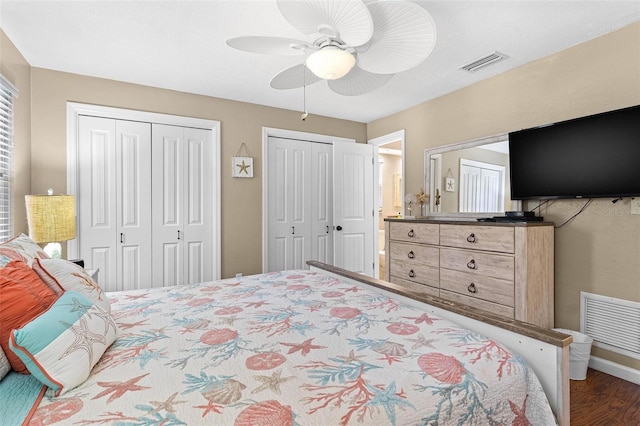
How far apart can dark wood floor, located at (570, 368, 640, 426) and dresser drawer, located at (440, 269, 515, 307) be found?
660mm

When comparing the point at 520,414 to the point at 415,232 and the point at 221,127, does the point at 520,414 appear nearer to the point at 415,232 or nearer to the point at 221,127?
the point at 415,232

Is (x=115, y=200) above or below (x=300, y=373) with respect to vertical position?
above

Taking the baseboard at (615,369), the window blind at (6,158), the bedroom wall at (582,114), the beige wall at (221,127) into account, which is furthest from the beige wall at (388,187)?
the window blind at (6,158)

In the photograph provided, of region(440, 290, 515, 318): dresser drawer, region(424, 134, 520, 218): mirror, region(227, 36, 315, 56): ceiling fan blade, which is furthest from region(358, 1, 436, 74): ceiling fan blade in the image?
region(440, 290, 515, 318): dresser drawer

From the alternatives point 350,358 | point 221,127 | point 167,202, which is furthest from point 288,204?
point 350,358

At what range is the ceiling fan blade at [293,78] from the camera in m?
2.07

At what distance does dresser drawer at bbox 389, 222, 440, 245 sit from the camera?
3.06 meters

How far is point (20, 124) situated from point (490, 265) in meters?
4.03

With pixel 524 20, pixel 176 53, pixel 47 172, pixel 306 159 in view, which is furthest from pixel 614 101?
pixel 47 172

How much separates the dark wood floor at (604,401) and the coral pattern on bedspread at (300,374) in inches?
49.6

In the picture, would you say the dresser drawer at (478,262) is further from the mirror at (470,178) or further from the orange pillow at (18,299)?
the orange pillow at (18,299)

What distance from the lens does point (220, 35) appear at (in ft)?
7.84

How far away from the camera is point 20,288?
1.06 metres

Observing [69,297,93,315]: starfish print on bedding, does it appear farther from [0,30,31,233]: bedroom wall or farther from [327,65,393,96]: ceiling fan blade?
[0,30,31,233]: bedroom wall
